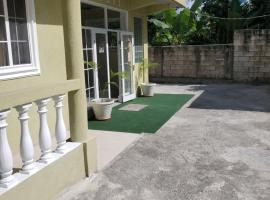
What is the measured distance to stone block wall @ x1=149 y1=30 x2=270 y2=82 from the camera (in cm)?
1123

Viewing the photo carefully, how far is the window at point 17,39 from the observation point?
3873 mm

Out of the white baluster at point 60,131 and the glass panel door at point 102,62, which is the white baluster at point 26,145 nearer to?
the white baluster at point 60,131

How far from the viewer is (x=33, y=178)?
2.61 m

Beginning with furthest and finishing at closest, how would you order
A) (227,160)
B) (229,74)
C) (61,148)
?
1. (229,74)
2. (227,160)
3. (61,148)

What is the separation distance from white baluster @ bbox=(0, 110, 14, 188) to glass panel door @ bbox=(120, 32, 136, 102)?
18.4 feet

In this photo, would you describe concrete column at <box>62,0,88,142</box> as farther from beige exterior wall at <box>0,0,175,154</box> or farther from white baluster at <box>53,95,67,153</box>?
beige exterior wall at <box>0,0,175,154</box>

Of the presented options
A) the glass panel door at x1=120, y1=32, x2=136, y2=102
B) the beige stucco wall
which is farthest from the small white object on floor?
the beige stucco wall

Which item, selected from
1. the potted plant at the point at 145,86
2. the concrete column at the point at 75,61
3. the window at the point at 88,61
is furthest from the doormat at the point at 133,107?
the concrete column at the point at 75,61

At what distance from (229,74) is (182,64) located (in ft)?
6.71

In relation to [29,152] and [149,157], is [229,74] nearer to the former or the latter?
[149,157]

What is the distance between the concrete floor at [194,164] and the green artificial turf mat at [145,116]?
312 mm

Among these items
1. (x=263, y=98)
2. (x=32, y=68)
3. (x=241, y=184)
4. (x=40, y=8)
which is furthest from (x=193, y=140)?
(x=263, y=98)

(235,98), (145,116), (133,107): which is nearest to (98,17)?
(133,107)

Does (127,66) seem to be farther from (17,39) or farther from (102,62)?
(17,39)
